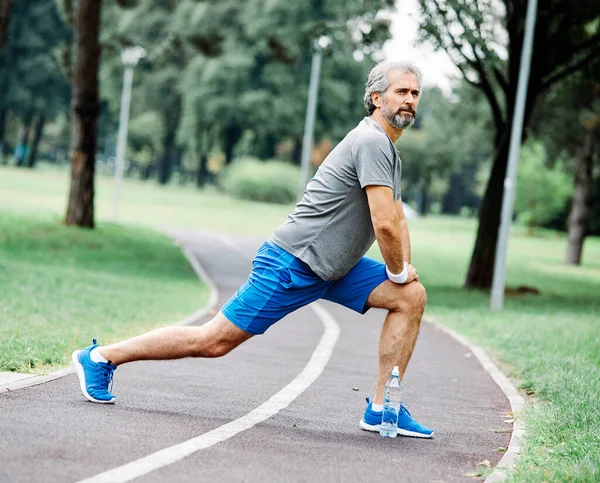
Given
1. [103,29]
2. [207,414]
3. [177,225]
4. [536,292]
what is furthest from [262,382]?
[103,29]

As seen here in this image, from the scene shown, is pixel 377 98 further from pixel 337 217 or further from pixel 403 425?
pixel 403 425

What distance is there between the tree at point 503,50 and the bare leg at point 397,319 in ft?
49.1

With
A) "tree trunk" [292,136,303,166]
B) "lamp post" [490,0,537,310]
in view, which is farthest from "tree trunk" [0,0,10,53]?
"tree trunk" [292,136,303,166]

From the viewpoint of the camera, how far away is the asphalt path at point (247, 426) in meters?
5.08

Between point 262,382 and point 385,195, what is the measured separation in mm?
2989

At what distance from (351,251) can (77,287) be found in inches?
378

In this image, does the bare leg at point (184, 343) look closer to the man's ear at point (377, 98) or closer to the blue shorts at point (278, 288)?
the blue shorts at point (278, 288)

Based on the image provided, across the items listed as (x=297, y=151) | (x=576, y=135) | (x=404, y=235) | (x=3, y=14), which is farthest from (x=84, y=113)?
(x=297, y=151)

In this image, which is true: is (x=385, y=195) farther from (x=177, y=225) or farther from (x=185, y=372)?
(x=177, y=225)

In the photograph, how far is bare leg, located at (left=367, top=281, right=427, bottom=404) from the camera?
631cm

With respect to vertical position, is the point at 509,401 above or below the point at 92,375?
below

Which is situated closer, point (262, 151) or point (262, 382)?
point (262, 382)

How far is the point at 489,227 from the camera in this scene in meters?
22.8

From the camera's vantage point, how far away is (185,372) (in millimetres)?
8828
